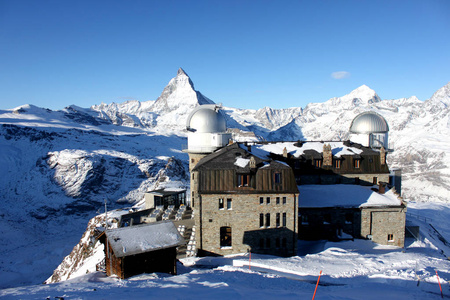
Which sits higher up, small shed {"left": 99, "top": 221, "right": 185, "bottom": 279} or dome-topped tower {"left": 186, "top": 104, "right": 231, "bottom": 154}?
dome-topped tower {"left": 186, "top": 104, "right": 231, "bottom": 154}

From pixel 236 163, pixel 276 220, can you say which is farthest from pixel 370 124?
pixel 236 163

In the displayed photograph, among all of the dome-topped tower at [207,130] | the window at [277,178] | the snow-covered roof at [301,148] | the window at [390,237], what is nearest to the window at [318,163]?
the snow-covered roof at [301,148]

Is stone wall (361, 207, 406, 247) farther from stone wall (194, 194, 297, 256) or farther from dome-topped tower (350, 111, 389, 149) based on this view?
dome-topped tower (350, 111, 389, 149)

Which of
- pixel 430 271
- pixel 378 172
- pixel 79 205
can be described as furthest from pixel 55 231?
pixel 430 271

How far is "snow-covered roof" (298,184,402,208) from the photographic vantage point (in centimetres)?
3416

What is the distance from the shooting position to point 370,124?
4844cm

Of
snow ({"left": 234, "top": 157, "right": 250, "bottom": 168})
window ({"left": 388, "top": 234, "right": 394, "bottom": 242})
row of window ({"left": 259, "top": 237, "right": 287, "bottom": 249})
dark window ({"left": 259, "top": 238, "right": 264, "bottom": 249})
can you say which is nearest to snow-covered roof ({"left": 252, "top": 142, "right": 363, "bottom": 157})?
snow ({"left": 234, "top": 157, "right": 250, "bottom": 168})

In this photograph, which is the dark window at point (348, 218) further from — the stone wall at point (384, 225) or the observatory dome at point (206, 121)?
the observatory dome at point (206, 121)

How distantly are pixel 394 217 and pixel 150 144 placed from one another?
569 ft

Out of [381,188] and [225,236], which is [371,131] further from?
[225,236]

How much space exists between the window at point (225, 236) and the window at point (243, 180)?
454 centimetres

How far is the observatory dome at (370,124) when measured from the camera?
48.3m

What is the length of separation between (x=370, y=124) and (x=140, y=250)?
1617 inches

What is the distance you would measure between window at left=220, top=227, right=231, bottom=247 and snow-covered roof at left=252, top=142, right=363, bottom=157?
1375 cm
